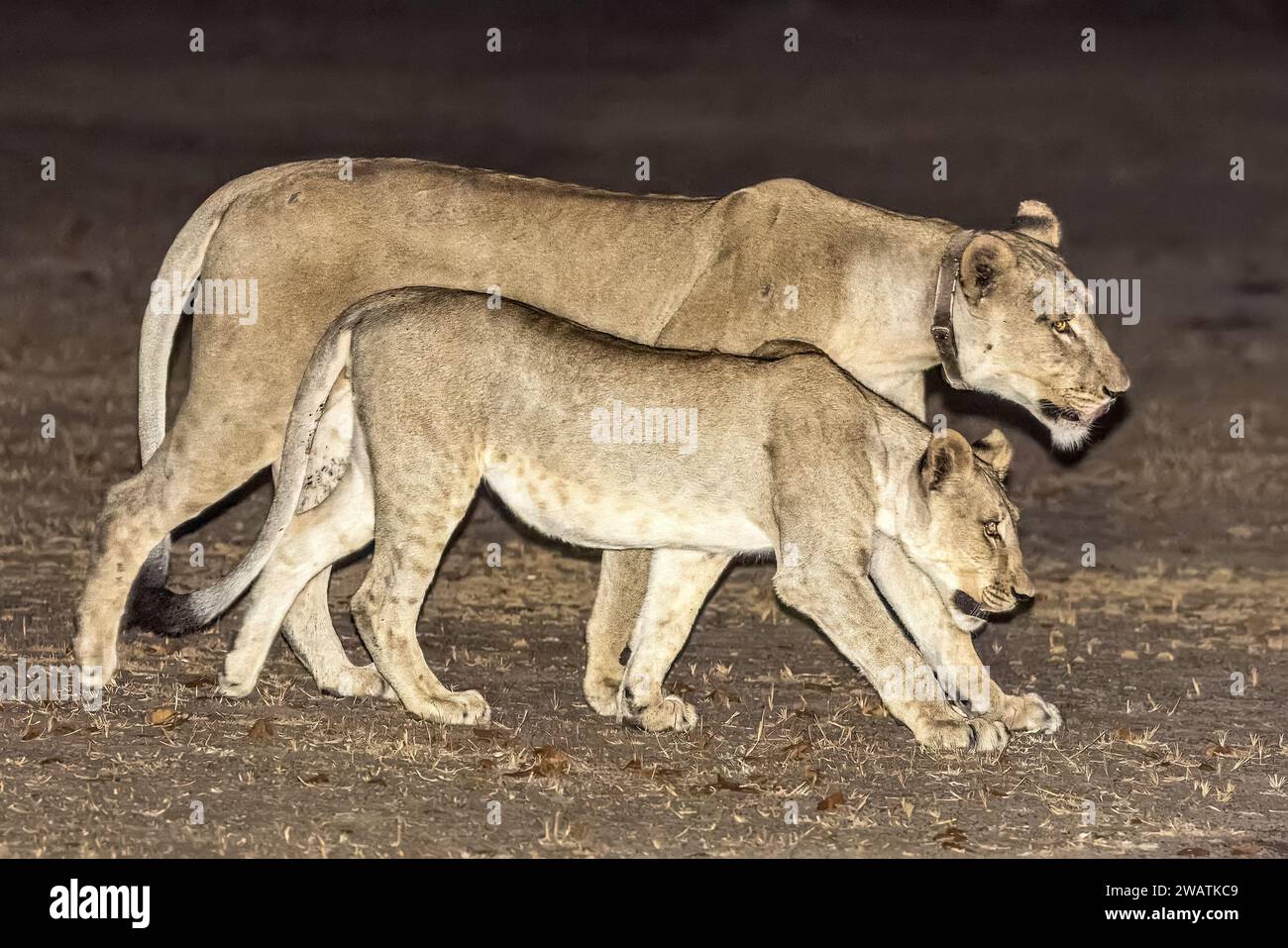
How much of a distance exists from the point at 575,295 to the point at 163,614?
2.00 m

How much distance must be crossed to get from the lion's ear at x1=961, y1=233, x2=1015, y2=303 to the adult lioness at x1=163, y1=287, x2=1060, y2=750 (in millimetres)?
724

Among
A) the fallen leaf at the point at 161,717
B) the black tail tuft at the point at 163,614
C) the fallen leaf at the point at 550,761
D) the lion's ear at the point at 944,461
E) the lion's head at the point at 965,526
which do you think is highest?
the lion's ear at the point at 944,461

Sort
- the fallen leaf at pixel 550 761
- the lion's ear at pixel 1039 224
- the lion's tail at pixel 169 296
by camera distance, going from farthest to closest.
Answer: the lion's ear at pixel 1039 224 → the lion's tail at pixel 169 296 → the fallen leaf at pixel 550 761

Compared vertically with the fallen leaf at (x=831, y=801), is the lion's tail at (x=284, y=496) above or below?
above

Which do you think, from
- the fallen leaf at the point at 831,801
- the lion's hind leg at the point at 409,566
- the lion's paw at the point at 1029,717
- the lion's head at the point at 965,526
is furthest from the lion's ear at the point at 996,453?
the lion's hind leg at the point at 409,566

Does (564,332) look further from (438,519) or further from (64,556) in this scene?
(64,556)

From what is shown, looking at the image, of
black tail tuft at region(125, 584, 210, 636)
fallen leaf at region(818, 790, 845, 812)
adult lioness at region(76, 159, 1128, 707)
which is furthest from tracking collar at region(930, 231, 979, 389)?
black tail tuft at region(125, 584, 210, 636)

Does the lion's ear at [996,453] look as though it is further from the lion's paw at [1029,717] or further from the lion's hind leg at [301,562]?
the lion's hind leg at [301,562]

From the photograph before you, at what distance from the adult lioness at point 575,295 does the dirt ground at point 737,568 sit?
49 cm

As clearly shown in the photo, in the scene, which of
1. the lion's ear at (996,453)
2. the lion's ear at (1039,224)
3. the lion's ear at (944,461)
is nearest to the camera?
the lion's ear at (944,461)

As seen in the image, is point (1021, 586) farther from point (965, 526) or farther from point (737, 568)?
point (737, 568)

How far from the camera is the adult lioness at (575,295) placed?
7.70 metres

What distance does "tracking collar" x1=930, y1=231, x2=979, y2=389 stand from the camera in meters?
7.90

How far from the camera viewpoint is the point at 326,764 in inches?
266
